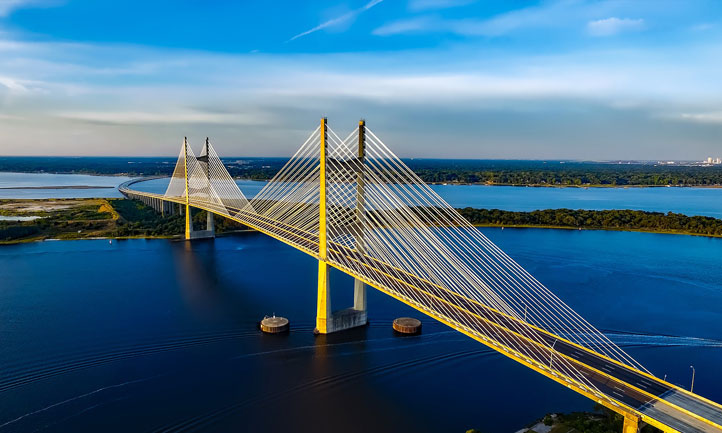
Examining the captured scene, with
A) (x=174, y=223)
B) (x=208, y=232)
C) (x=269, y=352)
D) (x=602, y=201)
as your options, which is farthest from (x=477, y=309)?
(x=602, y=201)


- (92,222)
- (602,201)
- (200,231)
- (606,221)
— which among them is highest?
(602,201)

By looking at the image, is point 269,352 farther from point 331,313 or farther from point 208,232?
point 208,232

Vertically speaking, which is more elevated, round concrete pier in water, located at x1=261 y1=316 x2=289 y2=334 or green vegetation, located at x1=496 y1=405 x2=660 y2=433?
round concrete pier in water, located at x1=261 y1=316 x2=289 y2=334

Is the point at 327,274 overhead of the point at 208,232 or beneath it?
overhead

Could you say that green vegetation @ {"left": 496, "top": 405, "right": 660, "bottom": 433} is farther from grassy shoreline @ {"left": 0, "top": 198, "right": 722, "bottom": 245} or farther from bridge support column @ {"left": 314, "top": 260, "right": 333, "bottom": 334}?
grassy shoreline @ {"left": 0, "top": 198, "right": 722, "bottom": 245}

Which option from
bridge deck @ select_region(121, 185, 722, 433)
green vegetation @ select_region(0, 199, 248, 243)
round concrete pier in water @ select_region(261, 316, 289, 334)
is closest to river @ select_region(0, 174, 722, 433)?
round concrete pier in water @ select_region(261, 316, 289, 334)

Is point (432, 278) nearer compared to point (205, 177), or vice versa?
point (432, 278)

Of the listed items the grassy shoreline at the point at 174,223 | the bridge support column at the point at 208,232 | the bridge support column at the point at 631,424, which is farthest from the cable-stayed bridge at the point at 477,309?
the grassy shoreline at the point at 174,223

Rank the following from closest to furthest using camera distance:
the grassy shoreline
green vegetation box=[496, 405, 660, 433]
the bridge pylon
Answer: green vegetation box=[496, 405, 660, 433], the bridge pylon, the grassy shoreline
